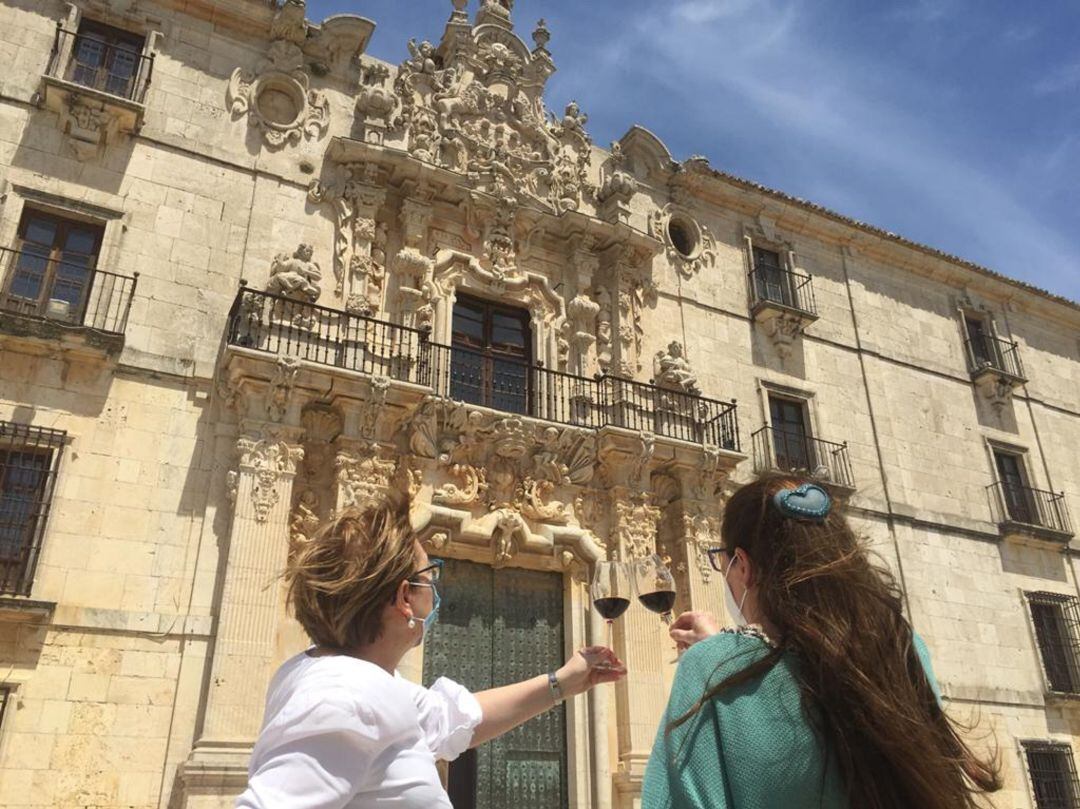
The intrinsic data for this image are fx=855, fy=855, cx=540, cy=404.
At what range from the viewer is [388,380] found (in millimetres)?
10500

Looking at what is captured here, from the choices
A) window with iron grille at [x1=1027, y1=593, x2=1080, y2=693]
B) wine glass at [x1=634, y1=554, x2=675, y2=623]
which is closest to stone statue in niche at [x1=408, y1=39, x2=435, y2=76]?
wine glass at [x1=634, y1=554, x2=675, y2=623]

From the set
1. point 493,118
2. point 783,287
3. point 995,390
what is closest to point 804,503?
point 493,118

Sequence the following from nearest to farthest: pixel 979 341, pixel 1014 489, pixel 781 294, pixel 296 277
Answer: pixel 296 277 < pixel 781 294 < pixel 1014 489 < pixel 979 341

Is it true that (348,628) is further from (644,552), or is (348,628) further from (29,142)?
(29,142)

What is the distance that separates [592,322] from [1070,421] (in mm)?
12551

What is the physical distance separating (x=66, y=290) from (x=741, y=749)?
10.6 m

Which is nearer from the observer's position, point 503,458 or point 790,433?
point 503,458

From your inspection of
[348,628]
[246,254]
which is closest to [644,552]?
[246,254]

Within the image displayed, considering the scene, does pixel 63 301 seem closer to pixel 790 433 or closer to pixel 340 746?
pixel 340 746

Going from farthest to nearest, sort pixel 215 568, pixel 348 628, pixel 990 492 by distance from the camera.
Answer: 1. pixel 990 492
2. pixel 215 568
3. pixel 348 628

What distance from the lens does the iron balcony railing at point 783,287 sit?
16.3m

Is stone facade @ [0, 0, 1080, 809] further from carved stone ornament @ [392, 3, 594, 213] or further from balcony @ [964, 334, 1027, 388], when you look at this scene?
balcony @ [964, 334, 1027, 388]

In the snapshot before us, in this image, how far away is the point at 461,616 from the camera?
1116 cm

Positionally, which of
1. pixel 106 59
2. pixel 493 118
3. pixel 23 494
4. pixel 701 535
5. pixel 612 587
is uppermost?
pixel 493 118
